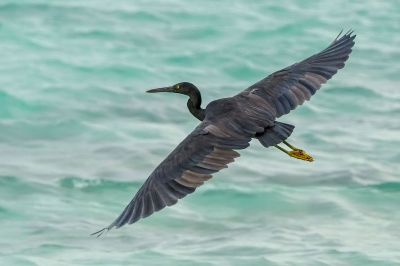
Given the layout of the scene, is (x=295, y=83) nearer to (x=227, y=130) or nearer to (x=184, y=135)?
(x=227, y=130)

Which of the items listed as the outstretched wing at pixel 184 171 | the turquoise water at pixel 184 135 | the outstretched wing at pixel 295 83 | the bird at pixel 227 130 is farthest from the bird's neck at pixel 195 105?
the turquoise water at pixel 184 135

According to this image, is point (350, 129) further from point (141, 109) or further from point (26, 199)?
point (26, 199)

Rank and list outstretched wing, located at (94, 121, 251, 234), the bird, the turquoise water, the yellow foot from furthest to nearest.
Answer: the turquoise water < the yellow foot < the bird < outstretched wing, located at (94, 121, 251, 234)

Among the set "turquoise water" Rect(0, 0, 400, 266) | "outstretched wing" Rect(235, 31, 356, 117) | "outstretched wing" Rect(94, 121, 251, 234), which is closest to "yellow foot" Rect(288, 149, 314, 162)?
"outstretched wing" Rect(235, 31, 356, 117)

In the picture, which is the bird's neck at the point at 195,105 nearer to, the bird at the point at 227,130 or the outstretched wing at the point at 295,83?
the bird at the point at 227,130

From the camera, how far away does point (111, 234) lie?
10547mm

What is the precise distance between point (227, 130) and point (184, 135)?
5029 mm

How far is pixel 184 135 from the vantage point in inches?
507

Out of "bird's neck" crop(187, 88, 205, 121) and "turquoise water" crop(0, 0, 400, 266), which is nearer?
"bird's neck" crop(187, 88, 205, 121)

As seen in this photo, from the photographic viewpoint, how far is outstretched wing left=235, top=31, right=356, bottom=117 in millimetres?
8547

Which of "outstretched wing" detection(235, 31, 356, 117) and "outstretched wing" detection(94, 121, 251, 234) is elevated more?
"outstretched wing" detection(235, 31, 356, 117)

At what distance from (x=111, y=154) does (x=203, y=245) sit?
7.43 ft

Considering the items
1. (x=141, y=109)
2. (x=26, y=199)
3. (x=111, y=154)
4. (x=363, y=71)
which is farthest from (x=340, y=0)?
(x=26, y=199)

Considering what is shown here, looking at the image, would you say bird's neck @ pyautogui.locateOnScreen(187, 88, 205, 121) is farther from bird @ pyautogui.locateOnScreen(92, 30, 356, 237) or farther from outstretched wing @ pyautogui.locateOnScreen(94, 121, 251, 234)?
outstretched wing @ pyautogui.locateOnScreen(94, 121, 251, 234)
